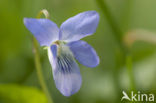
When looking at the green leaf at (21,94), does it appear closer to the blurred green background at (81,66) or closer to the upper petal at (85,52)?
the blurred green background at (81,66)

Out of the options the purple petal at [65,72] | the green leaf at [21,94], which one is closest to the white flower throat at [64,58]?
the purple petal at [65,72]

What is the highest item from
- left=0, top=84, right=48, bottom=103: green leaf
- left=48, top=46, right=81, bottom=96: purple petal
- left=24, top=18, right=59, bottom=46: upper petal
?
left=24, top=18, right=59, bottom=46: upper petal

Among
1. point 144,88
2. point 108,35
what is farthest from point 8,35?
point 144,88

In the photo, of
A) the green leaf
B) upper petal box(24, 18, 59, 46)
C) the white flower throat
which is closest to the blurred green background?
the green leaf

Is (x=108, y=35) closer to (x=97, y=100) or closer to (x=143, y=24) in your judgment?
(x=143, y=24)

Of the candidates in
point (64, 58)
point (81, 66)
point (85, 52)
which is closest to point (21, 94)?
point (64, 58)

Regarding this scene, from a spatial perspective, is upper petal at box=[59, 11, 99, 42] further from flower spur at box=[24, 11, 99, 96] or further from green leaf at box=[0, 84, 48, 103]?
green leaf at box=[0, 84, 48, 103]
